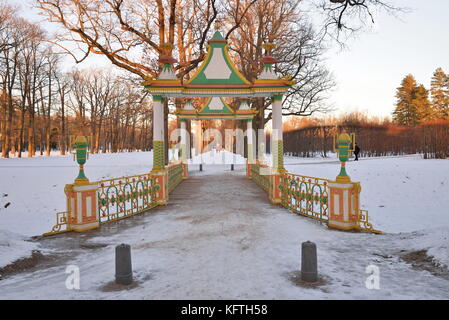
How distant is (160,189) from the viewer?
10266 mm

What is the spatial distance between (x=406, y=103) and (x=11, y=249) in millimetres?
57934

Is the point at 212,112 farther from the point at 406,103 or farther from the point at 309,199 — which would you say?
the point at 406,103

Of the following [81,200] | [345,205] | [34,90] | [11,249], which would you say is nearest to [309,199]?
[345,205]

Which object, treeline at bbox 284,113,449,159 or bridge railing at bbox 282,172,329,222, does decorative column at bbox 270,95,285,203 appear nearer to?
bridge railing at bbox 282,172,329,222

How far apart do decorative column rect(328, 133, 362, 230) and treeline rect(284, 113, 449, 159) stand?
16.3 m

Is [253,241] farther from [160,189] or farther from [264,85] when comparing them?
[264,85]

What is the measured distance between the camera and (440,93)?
44531mm

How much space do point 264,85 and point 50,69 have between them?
3921 cm

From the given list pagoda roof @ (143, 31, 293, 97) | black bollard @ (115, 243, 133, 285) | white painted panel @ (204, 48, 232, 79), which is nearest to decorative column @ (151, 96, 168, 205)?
pagoda roof @ (143, 31, 293, 97)

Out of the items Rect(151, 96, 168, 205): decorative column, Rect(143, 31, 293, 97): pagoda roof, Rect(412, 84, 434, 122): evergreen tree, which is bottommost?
Rect(151, 96, 168, 205): decorative column

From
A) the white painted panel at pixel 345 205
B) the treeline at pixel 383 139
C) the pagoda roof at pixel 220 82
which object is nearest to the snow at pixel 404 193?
the white painted panel at pixel 345 205

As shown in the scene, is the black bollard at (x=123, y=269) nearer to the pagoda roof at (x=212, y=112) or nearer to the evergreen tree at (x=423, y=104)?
the pagoda roof at (x=212, y=112)

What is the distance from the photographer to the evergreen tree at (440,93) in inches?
1738

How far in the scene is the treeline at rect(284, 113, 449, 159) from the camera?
19266 mm
